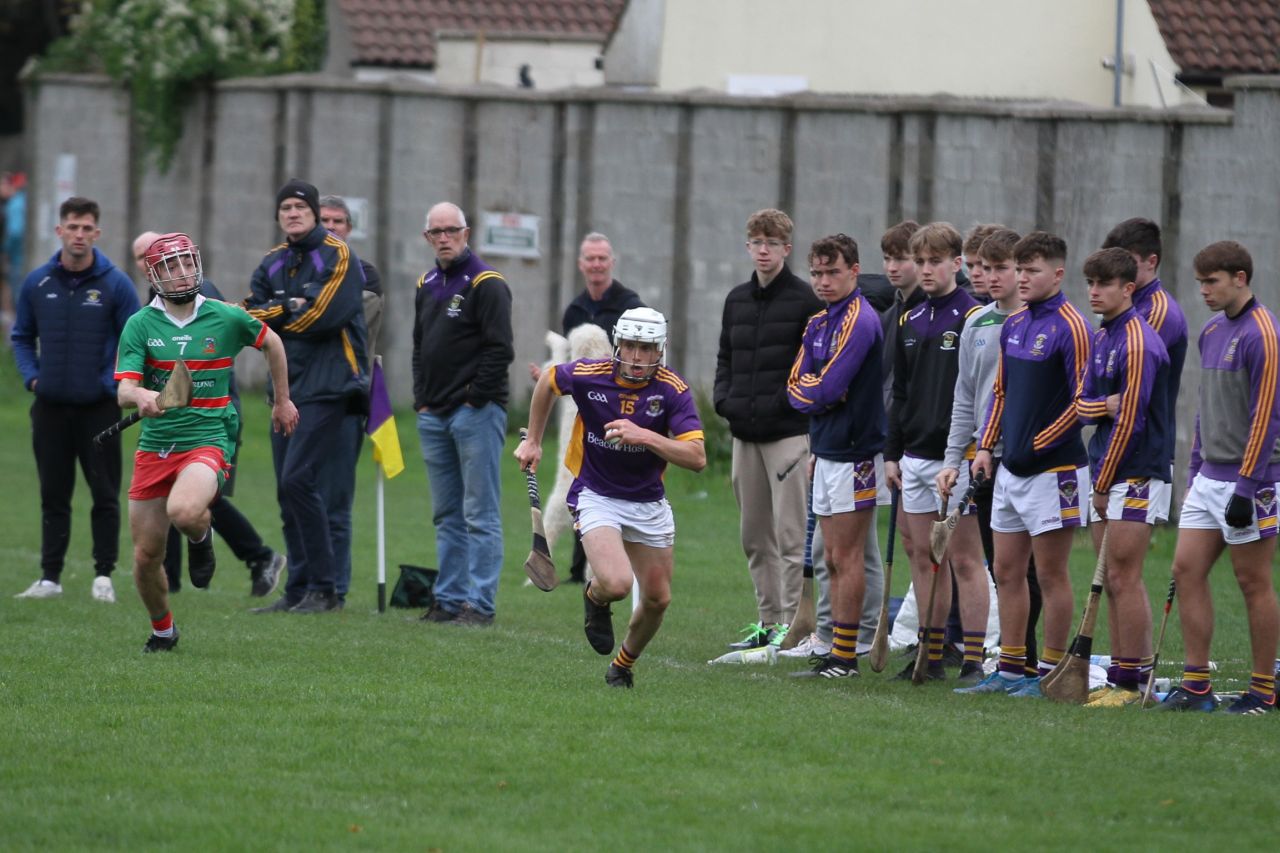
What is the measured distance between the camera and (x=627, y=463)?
31.4 ft

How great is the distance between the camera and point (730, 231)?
2097 cm

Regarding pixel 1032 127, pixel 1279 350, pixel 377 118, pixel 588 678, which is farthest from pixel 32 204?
pixel 1279 350

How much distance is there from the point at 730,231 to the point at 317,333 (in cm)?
950

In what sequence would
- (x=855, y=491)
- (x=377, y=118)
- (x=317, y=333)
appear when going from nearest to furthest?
(x=855, y=491)
(x=317, y=333)
(x=377, y=118)

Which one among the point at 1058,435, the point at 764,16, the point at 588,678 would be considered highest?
the point at 764,16

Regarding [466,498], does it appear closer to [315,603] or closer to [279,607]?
[315,603]

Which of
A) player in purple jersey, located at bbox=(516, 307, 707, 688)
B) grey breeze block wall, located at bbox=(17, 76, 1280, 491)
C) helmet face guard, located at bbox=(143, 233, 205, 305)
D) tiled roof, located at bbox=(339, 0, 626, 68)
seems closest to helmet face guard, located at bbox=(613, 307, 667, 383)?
player in purple jersey, located at bbox=(516, 307, 707, 688)

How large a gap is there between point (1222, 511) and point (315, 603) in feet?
19.6

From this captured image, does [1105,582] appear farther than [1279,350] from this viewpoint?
Yes

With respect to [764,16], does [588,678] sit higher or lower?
lower

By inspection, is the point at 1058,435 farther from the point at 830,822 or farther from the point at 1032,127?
the point at 1032,127

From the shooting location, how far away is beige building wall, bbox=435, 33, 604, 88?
31.2m

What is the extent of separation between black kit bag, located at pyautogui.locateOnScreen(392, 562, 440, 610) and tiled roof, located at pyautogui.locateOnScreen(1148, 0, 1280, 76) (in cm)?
1464

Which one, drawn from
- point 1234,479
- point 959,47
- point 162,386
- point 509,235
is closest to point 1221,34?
point 959,47
